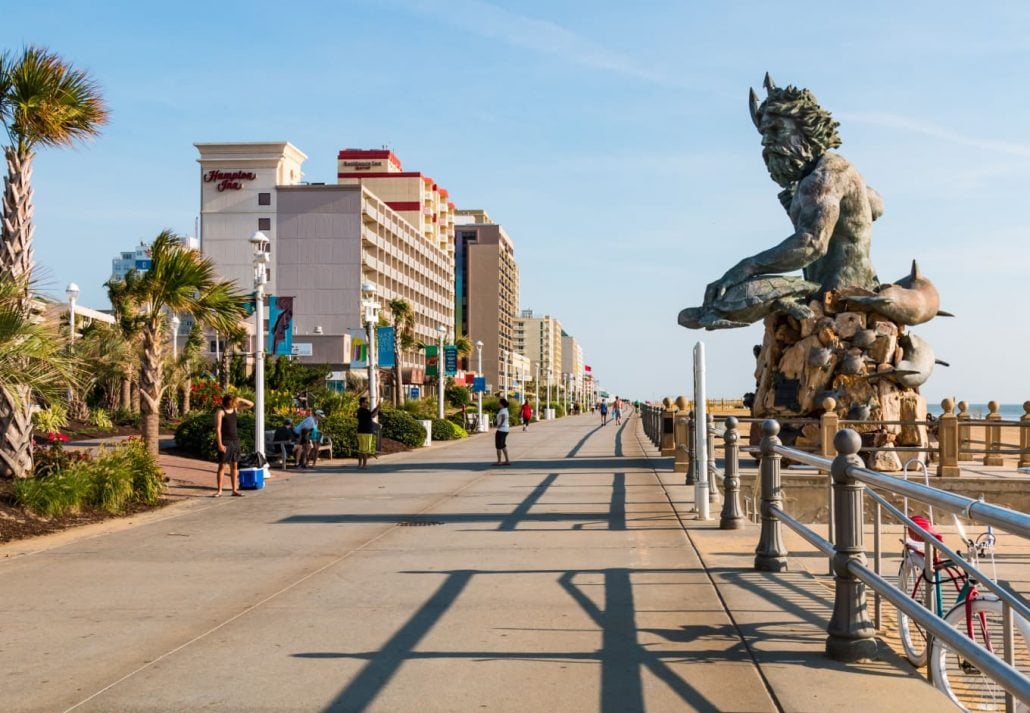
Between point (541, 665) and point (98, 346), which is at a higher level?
point (98, 346)

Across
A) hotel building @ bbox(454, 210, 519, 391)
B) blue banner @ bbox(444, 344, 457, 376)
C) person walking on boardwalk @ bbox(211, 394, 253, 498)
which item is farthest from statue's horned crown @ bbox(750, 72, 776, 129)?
hotel building @ bbox(454, 210, 519, 391)

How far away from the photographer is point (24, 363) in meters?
12.9

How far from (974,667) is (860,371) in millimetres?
17319

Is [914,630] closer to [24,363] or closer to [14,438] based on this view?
[24,363]

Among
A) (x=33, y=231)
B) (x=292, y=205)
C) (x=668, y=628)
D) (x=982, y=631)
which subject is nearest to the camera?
(x=982, y=631)

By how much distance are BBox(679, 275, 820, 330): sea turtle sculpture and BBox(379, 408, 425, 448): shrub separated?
560 inches

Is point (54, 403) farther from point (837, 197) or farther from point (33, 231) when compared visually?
point (837, 197)

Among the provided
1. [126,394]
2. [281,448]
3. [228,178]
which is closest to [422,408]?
[126,394]

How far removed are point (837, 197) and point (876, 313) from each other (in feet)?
8.42

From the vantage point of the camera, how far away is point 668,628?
681 cm

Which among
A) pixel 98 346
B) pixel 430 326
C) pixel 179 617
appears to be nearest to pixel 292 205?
pixel 430 326

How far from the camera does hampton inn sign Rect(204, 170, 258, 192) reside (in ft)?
308

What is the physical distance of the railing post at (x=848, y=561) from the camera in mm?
5586

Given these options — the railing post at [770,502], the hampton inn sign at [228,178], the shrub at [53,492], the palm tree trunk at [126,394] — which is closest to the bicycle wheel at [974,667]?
the railing post at [770,502]
